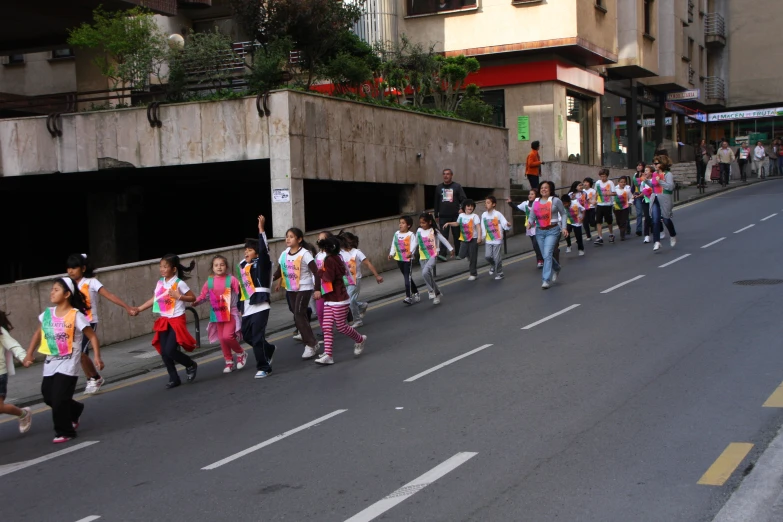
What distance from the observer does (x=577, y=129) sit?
118 ft

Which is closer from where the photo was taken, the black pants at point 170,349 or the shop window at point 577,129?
the black pants at point 170,349

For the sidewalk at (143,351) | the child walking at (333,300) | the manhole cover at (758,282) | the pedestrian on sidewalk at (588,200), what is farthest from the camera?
the pedestrian on sidewalk at (588,200)

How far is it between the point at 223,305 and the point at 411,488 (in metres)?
5.82

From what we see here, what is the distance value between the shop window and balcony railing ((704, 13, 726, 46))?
20395 mm

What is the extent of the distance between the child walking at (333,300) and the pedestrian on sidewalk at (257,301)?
0.67m

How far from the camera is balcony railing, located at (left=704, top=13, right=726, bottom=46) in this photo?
5378 cm

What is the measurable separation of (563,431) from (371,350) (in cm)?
517

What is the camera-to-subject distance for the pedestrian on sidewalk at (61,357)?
9367mm

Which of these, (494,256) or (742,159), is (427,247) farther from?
(742,159)

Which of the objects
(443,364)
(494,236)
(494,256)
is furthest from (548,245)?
(443,364)

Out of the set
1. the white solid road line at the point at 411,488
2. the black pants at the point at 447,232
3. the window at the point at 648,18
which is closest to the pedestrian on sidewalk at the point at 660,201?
the black pants at the point at 447,232

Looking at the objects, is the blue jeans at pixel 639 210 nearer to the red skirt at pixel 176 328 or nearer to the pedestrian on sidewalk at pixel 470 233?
the pedestrian on sidewalk at pixel 470 233

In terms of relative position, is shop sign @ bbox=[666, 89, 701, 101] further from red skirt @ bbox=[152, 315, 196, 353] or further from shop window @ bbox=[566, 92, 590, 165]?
red skirt @ bbox=[152, 315, 196, 353]

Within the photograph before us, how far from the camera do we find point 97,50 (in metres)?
26.6
